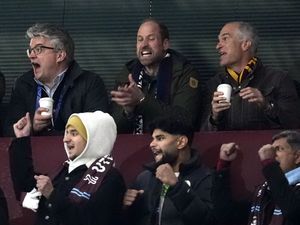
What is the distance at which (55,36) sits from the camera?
12477 millimetres

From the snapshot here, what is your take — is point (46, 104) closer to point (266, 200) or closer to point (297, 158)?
point (266, 200)

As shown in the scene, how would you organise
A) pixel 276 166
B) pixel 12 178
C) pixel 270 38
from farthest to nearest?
pixel 270 38, pixel 12 178, pixel 276 166

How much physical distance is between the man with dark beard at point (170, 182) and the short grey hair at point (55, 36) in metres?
1.36

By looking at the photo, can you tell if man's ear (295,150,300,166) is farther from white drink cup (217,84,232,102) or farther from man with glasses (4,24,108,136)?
man with glasses (4,24,108,136)

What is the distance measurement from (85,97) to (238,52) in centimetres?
121

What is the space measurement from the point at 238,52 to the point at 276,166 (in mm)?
1707

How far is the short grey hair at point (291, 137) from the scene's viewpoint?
36.7 ft

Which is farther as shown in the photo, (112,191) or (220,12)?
(220,12)

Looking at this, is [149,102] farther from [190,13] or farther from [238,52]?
[190,13]

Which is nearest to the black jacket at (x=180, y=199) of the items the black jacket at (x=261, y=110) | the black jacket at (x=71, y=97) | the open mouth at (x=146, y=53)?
the black jacket at (x=261, y=110)

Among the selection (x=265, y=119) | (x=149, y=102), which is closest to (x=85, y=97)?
(x=149, y=102)

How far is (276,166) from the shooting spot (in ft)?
35.7

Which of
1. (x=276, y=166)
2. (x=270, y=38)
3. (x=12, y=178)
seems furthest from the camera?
(x=270, y=38)

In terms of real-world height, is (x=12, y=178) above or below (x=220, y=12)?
below
